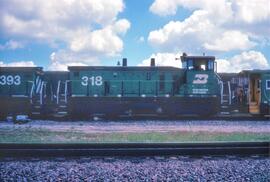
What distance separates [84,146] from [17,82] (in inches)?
441

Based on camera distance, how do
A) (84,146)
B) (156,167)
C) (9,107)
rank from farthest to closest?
1. (9,107)
2. (84,146)
3. (156,167)

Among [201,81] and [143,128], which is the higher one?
[201,81]

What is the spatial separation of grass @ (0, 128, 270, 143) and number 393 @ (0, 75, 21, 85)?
6.72m

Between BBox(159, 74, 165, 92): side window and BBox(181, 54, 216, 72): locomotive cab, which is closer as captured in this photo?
BBox(181, 54, 216, 72): locomotive cab

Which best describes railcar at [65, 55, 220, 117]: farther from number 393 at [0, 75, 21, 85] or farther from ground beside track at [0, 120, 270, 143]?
ground beside track at [0, 120, 270, 143]

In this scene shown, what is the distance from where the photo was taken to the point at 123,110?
1747 cm

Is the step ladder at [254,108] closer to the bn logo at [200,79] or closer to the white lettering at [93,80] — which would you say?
the bn logo at [200,79]

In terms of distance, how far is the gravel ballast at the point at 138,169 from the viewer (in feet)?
18.4

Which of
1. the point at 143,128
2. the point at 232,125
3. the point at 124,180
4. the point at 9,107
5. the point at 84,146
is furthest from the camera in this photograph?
the point at 9,107

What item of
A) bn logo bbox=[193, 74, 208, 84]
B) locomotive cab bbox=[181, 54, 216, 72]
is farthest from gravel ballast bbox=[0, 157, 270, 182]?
locomotive cab bbox=[181, 54, 216, 72]

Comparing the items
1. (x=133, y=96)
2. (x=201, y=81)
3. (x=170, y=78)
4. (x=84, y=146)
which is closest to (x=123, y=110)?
(x=133, y=96)

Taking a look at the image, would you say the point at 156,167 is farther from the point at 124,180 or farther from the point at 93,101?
the point at 93,101

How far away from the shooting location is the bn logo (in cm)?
1803

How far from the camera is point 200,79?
18.0m
